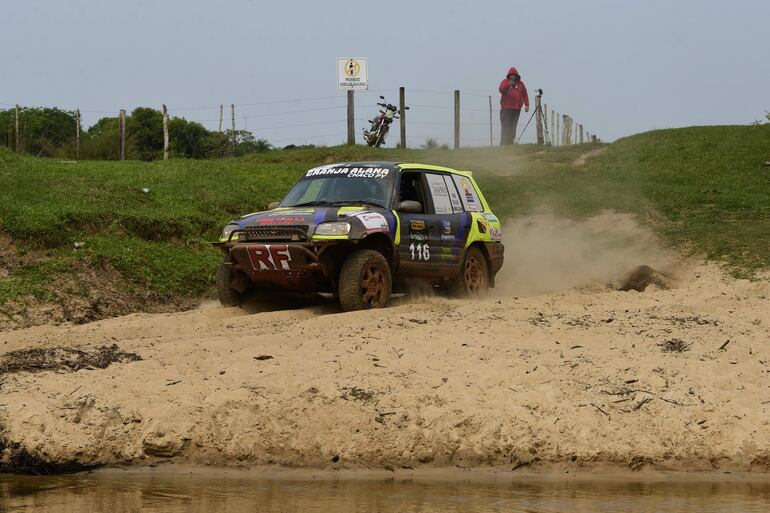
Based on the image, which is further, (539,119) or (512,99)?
(539,119)

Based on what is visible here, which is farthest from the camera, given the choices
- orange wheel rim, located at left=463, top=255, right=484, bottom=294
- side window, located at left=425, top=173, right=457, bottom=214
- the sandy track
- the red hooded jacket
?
the red hooded jacket

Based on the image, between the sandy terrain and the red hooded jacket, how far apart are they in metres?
19.8

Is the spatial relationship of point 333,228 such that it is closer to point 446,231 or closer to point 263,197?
point 446,231

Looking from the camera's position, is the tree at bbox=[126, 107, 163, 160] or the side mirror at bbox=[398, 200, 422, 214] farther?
the tree at bbox=[126, 107, 163, 160]

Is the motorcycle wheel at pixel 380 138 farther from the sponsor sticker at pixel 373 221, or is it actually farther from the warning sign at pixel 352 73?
the sponsor sticker at pixel 373 221

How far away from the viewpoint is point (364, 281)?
12.0m

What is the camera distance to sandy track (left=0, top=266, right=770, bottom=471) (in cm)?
754

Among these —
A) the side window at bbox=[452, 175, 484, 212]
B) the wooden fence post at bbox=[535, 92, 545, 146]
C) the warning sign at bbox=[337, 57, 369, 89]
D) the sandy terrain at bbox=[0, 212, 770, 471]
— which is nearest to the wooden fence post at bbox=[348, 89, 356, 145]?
the warning sign at bbox=[337, 57, 369, 89]

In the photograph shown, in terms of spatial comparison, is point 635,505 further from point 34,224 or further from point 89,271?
point 34,224

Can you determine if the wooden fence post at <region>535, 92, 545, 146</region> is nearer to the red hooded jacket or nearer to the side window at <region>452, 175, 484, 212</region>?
the red hooded jacket

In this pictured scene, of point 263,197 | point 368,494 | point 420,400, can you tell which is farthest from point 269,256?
point 263,197

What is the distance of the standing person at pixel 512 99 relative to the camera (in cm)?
2942

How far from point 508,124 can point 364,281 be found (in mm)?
18423

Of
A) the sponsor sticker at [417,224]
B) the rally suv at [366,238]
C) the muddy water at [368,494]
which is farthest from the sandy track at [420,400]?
the sponsor sticker at [417,224]
